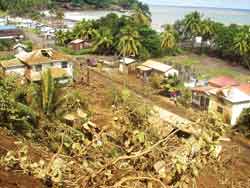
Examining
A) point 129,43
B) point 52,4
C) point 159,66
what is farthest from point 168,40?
point 52,4

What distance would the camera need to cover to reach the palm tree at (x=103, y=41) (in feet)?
105

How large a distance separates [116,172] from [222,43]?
32.4 meters

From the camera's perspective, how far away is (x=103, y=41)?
31.8 metres

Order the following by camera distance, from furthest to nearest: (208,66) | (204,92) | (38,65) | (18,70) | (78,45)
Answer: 1. (78,45)
2. (208,66)
3. (18,70)
4. (38,65)
5. (204,92)

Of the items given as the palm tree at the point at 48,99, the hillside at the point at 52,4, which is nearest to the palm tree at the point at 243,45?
the palm tree at the point at 48,99

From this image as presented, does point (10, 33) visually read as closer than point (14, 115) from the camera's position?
No

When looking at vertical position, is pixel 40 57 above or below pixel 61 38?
above


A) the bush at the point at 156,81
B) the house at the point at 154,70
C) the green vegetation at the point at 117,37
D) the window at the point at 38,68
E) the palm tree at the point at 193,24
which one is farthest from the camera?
the palm tree at the point at 193,24

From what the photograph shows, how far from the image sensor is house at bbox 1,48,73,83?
19828mm

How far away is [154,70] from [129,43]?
18.2ft

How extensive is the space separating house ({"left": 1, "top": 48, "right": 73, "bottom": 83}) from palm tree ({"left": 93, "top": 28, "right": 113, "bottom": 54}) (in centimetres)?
1119

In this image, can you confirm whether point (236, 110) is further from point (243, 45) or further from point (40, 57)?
point (243, 45)

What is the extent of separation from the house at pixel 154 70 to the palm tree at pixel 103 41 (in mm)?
6635

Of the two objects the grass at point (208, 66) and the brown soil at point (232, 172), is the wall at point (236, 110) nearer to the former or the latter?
the brown soil at point (232, 172)
